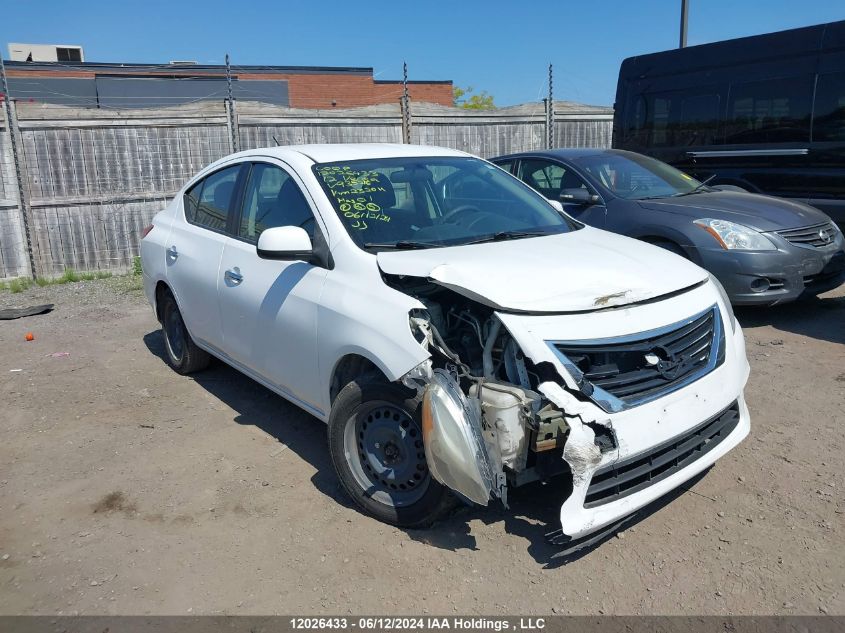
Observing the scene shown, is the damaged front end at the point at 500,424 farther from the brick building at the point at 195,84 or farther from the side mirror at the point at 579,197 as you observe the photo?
the brick building at the point at 195,84

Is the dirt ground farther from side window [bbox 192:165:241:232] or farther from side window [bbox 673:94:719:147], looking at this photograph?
side window [bbox 673:94:719:147]

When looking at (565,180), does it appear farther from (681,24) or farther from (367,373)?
(681,24)

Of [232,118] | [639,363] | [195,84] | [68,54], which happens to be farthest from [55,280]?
[68,54]

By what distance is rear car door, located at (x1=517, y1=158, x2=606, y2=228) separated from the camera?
714 cm

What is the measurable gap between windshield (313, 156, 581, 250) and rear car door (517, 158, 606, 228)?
7.73 ft

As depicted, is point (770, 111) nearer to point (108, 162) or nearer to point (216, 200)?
point (216, 200)

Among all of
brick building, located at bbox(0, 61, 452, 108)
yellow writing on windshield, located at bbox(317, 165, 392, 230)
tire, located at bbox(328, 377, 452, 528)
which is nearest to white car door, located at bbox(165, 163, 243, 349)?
yellow writing on windshield, located at bbox(317, 165, 392, 230)

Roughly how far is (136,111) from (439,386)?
9.33m

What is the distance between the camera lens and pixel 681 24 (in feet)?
48.8

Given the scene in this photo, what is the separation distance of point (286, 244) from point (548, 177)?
4.44 metres

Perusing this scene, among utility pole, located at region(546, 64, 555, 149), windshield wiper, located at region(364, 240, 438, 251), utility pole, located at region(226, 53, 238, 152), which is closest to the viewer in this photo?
windshield wiper, located at region(364, 240, 438, 251)

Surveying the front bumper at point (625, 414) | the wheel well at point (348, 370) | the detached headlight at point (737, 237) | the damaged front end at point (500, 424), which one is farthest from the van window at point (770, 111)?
the wheel well at point (348, 370)

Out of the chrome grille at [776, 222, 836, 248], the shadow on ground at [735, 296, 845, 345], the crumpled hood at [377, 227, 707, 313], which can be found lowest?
the shadow on ground at [735, 296, 845, 345]

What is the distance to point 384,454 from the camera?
3.57 metres
